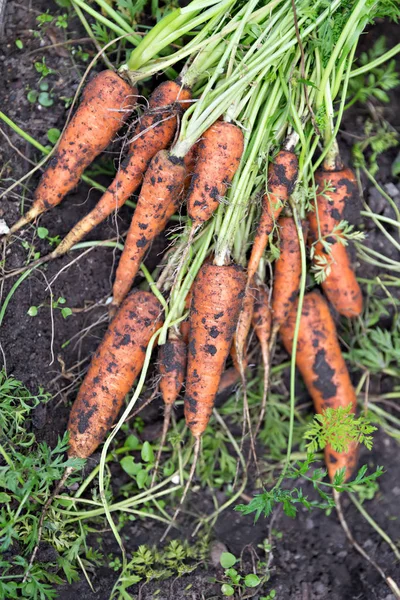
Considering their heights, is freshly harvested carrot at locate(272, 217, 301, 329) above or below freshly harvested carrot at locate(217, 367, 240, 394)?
above

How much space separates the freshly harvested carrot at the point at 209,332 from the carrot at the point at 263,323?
0.18 meters

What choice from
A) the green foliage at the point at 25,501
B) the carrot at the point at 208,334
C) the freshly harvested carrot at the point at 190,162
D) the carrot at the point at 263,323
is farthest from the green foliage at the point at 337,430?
the freshly harvested carrot at the point at 190,162

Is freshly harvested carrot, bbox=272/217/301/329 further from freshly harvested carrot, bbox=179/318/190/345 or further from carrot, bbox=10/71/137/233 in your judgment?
carrot, bbox=10/71/137/233

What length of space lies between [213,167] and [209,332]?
1.92ft

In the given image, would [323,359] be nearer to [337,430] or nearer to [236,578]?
[337,430]

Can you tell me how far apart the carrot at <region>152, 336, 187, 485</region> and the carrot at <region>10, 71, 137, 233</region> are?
0.70 metres

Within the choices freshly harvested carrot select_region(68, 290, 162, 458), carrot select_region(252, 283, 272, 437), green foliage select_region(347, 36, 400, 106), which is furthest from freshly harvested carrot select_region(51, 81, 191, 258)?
green foliage select_region(347, 36, 400, 106)

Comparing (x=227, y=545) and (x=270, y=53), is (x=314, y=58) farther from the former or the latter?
(x=227, y=545)

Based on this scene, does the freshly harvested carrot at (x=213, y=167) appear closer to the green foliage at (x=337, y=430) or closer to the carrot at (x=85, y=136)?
→ the carrot at (x=85, y=136)

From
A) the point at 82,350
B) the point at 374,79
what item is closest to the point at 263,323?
the point at 82,350

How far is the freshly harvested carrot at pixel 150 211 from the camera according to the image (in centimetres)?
181

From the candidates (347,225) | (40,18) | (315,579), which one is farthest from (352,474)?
(40,18)

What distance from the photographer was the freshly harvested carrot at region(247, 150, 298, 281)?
187 centimetres

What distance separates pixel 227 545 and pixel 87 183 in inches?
61.5
